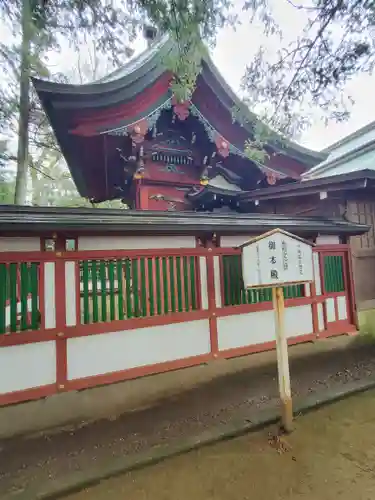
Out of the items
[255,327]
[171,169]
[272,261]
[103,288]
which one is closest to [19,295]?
[103,288]

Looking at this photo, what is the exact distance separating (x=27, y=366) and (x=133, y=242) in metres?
2.05

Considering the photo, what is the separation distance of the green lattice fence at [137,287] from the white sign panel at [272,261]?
5.36ft

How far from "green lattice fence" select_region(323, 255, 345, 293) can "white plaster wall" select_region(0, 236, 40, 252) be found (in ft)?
16.8

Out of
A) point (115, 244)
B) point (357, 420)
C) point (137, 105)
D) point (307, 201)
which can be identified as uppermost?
point (137, 105)

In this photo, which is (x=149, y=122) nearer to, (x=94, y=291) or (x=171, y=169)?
(x=171, y=169)

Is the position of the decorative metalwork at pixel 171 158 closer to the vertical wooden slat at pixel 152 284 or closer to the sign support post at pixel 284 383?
the vertical wooden slat at pixel 152 284

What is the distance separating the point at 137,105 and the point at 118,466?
584 centimetres

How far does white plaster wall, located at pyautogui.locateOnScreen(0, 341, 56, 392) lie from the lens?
3594mm

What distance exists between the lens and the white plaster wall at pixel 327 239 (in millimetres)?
6020

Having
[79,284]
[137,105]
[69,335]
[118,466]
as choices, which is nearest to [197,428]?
[118,466]

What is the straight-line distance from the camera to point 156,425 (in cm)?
321

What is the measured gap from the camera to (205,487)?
2.36 metres

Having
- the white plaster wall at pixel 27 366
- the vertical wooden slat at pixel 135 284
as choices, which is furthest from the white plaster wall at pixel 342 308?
the white plaster wall at pixel 27 366

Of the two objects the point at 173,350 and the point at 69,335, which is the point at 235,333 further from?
the point at 69,335
